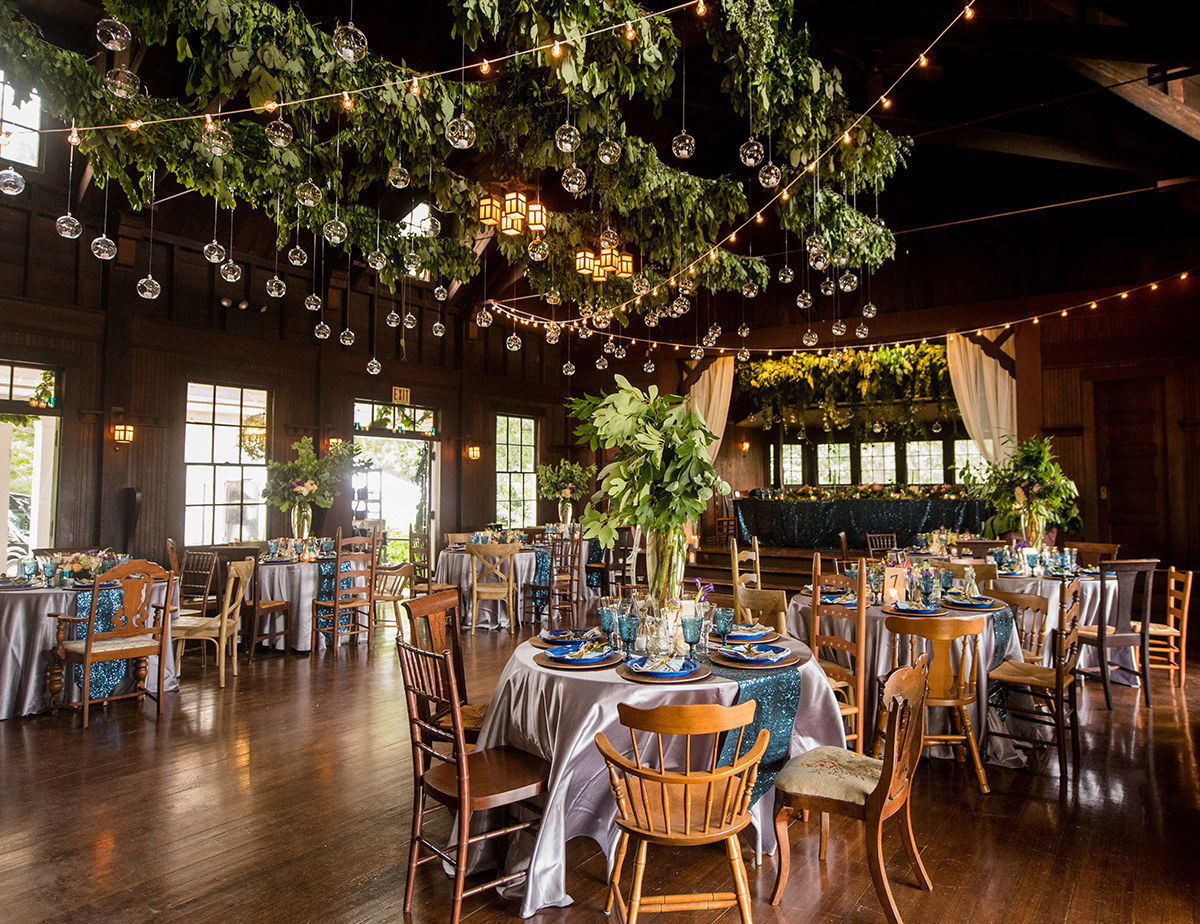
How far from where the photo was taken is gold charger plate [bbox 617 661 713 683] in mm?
2688

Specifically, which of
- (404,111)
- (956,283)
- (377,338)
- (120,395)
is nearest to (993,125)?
(956,283)

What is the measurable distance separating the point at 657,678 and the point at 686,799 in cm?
57

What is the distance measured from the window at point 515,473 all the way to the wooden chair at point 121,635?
7.72 metres

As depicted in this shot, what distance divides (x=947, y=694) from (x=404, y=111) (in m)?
4.94

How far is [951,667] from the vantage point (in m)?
3.90

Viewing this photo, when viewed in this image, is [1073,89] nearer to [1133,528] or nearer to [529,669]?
[1133,528]

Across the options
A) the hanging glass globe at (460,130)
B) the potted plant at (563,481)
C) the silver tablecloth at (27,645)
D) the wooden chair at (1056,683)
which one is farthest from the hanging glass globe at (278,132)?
the potted plant at (563,481)

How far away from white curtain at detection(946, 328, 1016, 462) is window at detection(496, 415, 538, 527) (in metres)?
7.24

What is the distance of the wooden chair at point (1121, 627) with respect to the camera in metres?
4.94

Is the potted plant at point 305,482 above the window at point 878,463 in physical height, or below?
A: below

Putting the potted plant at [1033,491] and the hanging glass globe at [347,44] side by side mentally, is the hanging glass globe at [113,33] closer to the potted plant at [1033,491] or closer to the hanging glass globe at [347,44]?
the hanging glass globe at [347,44]

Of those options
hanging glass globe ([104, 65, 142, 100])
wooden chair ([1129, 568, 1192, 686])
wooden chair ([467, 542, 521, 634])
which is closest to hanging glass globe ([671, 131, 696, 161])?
hanging glass globe ([104, 65, 142, 100])

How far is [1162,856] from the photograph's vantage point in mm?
3021

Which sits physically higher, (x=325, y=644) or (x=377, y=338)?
(x=377, y=338)
